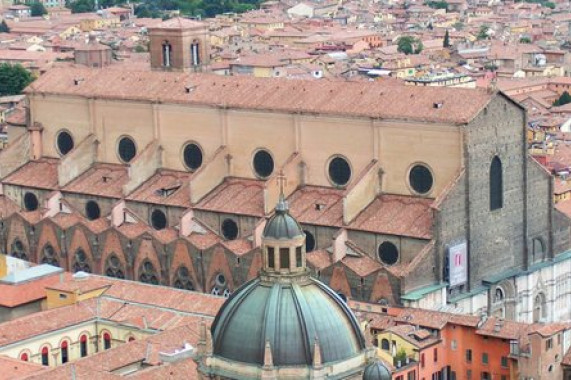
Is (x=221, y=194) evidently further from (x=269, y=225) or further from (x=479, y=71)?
(x=479, y=71)

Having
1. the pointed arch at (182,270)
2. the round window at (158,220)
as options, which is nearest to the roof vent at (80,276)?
the pointed arch at (182,270)

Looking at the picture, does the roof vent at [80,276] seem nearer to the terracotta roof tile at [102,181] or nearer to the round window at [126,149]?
the terracotta roof tile at [102,181]

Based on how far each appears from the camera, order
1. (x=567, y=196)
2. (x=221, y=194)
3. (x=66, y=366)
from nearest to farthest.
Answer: (x=66, y=366) → (x=221, y=194) → (x=567, y=196)

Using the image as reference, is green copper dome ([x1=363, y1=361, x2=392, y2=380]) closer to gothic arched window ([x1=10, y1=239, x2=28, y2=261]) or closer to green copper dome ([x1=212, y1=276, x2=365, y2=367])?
green copper dome ([x1=212, y1=276, x2=365, y2=367])

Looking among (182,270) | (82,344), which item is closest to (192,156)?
(182,270)

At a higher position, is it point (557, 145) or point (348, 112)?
point (348, 112)

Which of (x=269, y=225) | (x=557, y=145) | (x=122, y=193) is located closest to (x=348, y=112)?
(x=122, y=193)

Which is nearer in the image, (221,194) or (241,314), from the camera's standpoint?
(241,314)
